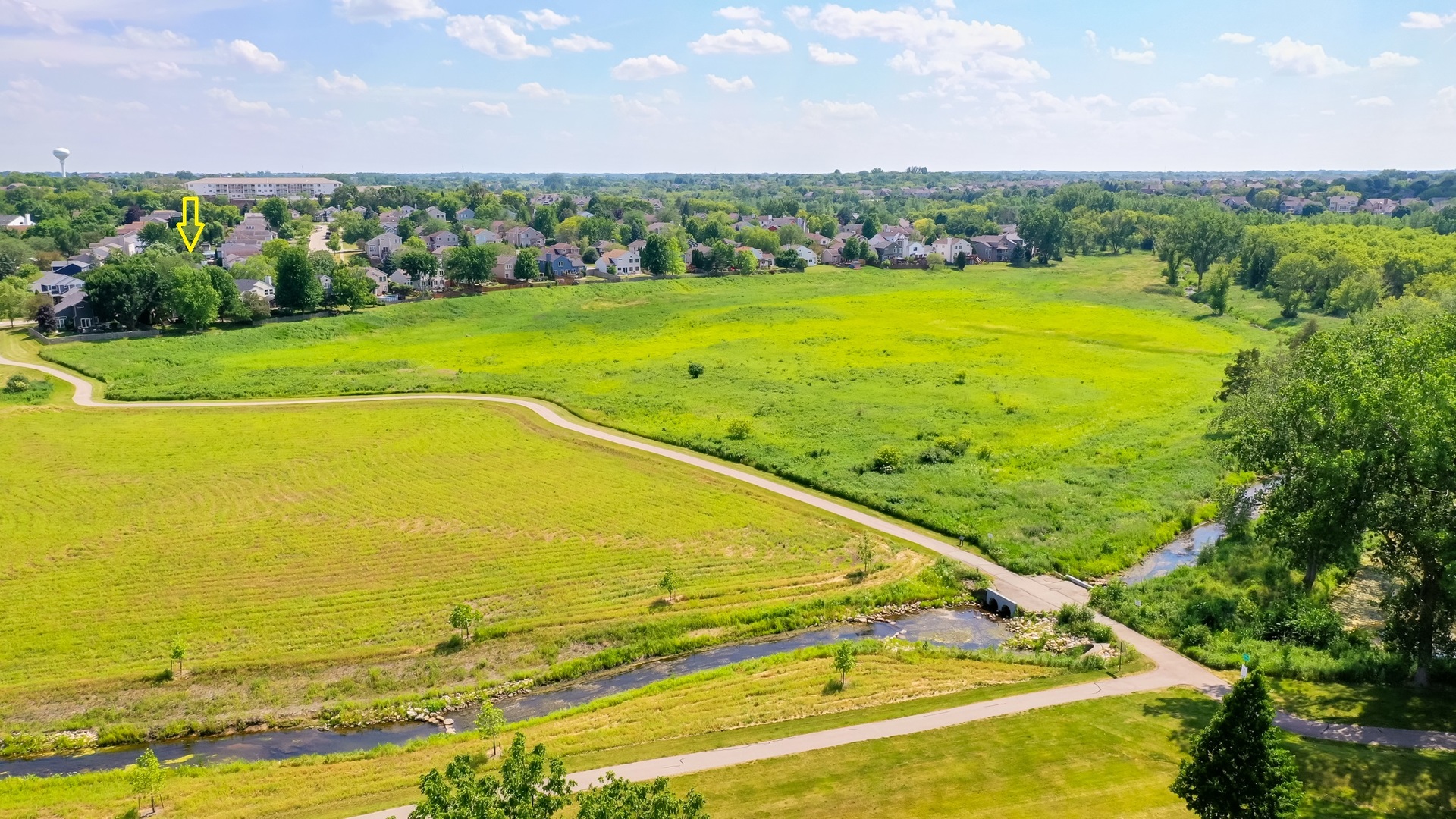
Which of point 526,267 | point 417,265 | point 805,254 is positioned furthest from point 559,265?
point 805,254

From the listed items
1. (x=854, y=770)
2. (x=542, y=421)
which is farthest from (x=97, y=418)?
(x=854, y=770)

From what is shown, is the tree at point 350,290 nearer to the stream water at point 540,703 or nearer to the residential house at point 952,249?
the stream water at point 540,703

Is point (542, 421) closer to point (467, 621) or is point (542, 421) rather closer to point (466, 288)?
point (467, 621)

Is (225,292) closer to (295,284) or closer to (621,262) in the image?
(295,284)

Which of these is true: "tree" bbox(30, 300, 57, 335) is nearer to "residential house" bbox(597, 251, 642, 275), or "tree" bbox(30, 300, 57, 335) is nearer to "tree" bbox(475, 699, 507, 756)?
"residential house" bbox(597, 251, 642, 275)

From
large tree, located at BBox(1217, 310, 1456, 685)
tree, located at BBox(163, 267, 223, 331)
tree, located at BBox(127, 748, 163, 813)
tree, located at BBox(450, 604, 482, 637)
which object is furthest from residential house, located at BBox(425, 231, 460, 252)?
large tree, located at BBox(1217, 310, 1456, 685)
